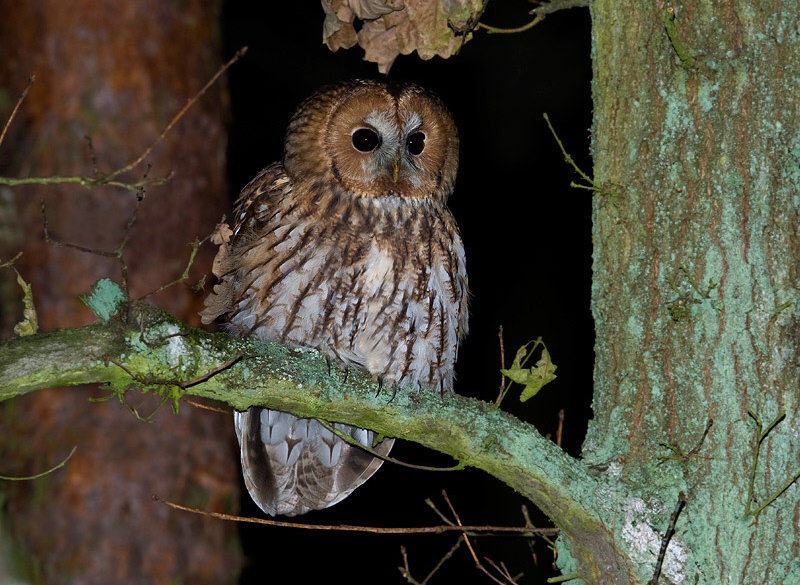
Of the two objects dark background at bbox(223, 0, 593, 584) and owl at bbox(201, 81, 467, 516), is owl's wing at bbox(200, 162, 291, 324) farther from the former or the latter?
dark background at bbox(223, 0, 593, 584)

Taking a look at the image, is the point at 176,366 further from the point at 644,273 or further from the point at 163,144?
the point at 163,144

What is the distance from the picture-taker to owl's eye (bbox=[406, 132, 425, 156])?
7.87 feet

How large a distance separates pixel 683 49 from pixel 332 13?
2.87 feet

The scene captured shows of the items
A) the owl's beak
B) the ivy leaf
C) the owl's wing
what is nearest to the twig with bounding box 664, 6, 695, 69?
the ivy leaf

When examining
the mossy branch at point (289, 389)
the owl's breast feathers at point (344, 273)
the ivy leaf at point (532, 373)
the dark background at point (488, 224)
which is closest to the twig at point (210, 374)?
the mossy branch at point (289, 389)

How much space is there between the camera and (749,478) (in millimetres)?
1538

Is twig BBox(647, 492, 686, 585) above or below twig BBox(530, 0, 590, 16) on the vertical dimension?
below

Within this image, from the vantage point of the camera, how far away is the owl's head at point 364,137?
231 centimetres

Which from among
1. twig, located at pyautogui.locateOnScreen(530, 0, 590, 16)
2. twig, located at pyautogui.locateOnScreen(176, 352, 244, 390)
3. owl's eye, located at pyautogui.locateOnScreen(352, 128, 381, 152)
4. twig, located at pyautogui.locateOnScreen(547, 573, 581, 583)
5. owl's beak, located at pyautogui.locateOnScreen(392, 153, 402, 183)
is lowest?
twig, located at pyautogui.locateOnScreen(547, 573, 581, 583)

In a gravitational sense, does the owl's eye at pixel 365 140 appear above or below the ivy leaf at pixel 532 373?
above

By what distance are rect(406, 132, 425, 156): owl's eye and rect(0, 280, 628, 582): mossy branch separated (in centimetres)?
82

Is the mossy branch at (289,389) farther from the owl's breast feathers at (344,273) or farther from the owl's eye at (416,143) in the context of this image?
the owl's eye at (416,143)

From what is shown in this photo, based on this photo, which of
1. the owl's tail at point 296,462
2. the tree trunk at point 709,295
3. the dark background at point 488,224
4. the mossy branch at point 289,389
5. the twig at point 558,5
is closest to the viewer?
the mossy branch at point 289,389

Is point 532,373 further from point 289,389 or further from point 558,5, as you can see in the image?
point 558,5
